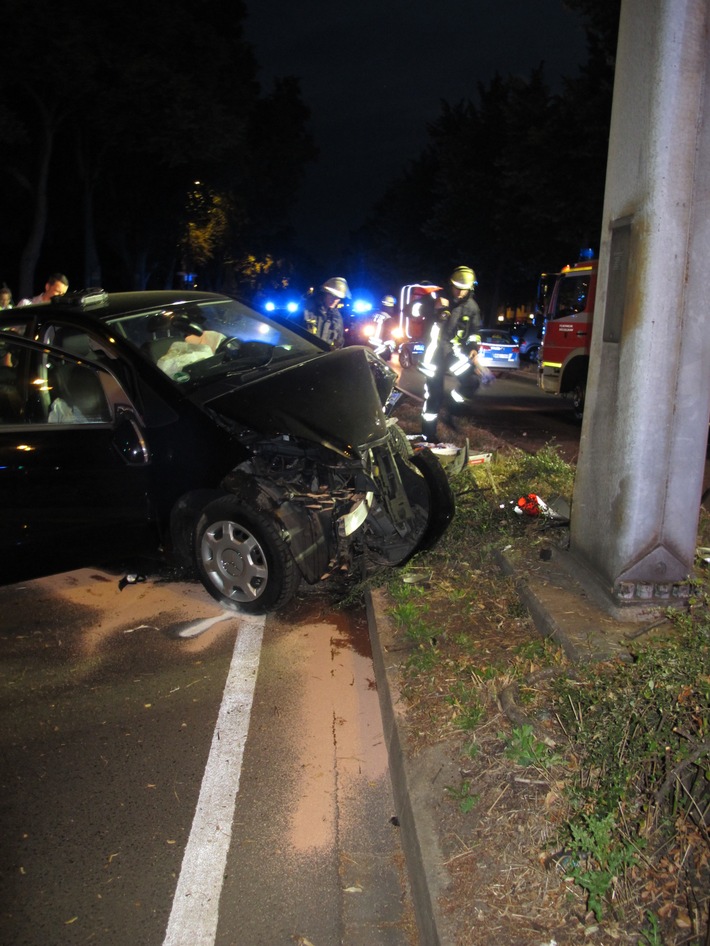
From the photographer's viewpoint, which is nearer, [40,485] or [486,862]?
[486,862]

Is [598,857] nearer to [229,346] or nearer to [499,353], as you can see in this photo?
[229,346]

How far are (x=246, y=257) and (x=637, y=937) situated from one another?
44.6 metres

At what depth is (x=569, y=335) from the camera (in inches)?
545

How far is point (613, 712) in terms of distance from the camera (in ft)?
10.0

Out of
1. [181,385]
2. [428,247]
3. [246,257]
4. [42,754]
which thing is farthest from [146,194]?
[428,247]

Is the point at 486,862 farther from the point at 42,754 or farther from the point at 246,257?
the point at 246,257

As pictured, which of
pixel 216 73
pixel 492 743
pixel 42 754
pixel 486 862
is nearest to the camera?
pixel 486 862

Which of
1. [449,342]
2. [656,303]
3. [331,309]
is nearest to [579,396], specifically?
[449,342]

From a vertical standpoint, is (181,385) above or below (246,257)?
below

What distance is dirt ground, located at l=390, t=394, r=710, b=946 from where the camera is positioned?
8.03ft

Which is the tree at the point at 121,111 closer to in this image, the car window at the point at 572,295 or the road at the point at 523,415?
the road at the point at 523,415

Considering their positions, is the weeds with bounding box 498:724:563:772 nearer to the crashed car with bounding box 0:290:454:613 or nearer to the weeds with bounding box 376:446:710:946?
the weeds with bounding box 376:446:710:946

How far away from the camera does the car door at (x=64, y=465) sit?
4.70m

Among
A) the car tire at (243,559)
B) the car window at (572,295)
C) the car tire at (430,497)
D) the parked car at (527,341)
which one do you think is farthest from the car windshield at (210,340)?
the parked car at (527,341)
